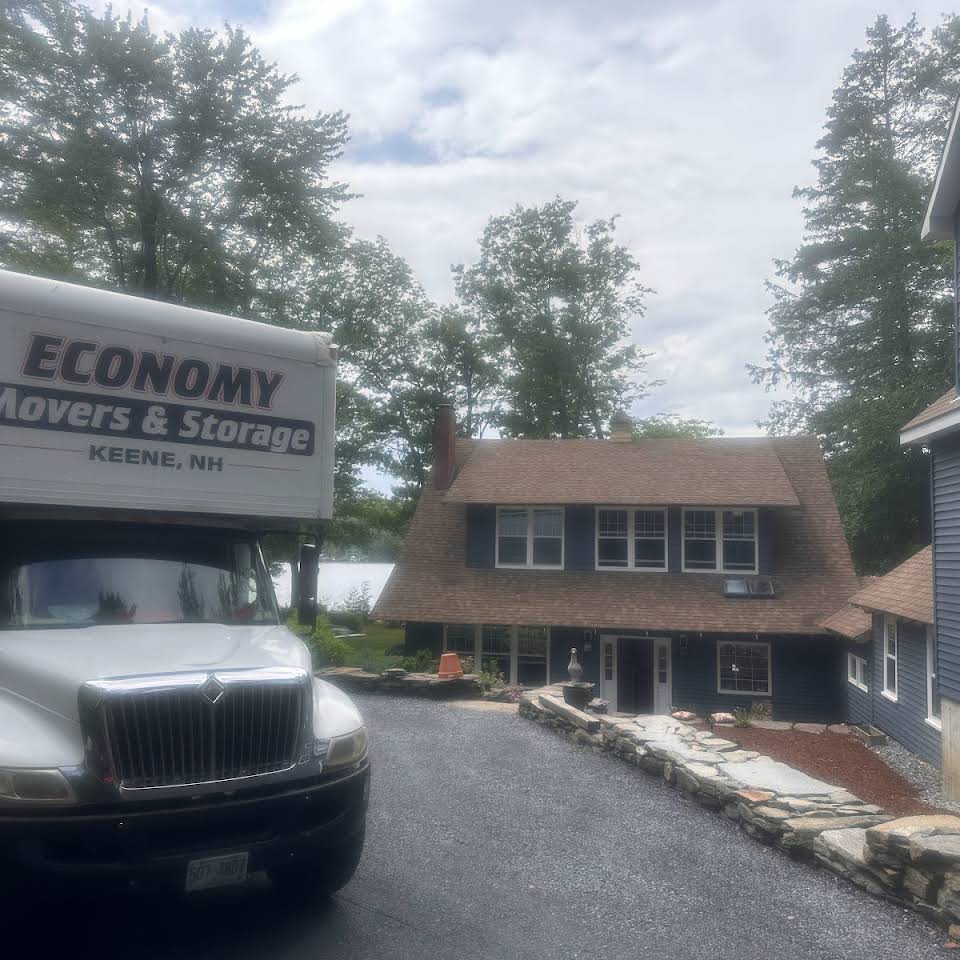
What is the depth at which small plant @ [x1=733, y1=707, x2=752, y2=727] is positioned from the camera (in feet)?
62.8

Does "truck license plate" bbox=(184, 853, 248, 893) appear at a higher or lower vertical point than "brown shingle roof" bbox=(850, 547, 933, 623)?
lower

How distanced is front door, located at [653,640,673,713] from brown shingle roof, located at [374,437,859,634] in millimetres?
1291

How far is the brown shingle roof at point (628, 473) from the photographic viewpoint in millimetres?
23359

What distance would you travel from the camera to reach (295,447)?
7.34 m

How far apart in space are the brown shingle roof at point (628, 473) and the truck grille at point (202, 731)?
18.2 meters

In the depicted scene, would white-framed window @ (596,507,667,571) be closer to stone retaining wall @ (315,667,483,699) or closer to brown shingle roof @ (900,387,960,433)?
stone retaining wall @ (315,667,483,699)

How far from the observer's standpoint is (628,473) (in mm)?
24875

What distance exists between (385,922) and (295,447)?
11.7ft

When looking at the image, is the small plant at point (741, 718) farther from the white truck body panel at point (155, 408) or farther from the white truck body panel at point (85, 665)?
the white truck body panel at point (85, 665)

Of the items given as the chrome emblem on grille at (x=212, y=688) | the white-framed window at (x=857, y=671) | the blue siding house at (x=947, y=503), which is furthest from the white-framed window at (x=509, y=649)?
the chrome emblem on grille at (x=212, y=688)

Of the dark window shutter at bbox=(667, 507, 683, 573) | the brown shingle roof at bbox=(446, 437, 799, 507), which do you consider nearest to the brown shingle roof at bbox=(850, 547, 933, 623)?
the brown shingle roof at bbox=(446, 437, 799, 507)

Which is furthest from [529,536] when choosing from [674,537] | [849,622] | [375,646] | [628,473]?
[375,646]

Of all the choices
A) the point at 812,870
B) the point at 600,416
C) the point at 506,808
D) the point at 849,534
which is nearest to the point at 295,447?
the point at 506,808

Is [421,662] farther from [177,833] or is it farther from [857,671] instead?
[177,833]
